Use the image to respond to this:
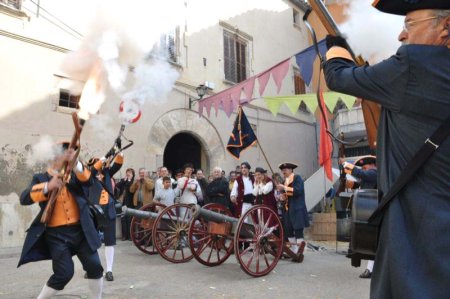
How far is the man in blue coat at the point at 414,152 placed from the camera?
5.24 ft

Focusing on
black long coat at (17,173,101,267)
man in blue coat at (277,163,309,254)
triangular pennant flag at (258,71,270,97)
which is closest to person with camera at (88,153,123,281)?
black long coat at (17,173,101,267)

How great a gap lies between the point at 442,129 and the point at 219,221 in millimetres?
4839

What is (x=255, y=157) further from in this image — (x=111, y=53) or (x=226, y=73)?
(x=111, y=53)

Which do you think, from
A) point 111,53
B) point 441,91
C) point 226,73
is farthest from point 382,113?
point 226,73

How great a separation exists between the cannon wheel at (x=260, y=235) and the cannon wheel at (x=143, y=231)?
201 cm

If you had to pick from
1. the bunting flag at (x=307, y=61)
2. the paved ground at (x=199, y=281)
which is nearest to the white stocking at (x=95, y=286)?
the paved ground at (x=199, y=281)

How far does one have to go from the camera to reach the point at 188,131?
42.5ft

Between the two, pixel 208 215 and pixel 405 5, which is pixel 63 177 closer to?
pixel 405 5


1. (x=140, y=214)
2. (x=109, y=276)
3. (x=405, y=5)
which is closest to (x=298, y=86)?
(x=140, y=214)

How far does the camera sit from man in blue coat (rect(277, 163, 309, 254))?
761 centimetres

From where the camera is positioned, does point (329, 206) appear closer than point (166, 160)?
Yes

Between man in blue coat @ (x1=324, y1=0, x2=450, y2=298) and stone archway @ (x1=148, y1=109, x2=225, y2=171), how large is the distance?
33.5 ft

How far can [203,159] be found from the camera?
45.8 feet

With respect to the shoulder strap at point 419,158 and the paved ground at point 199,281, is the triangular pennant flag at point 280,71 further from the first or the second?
the shoulder strap at point 419,158
